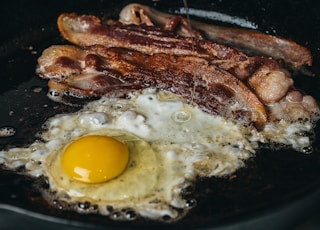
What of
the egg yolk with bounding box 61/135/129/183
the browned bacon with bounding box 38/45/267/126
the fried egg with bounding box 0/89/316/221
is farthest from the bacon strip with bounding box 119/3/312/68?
the egg yolk with bounding box 61/135/129/183

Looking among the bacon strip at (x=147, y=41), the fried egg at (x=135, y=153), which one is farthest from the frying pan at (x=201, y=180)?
the bacon strip at (x=147, y=41)

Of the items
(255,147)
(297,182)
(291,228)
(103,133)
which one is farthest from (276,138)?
(103,133)

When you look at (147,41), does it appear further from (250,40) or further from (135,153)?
(135,153)

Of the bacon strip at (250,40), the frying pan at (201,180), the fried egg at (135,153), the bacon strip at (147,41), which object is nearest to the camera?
the frying pan at (201,180)

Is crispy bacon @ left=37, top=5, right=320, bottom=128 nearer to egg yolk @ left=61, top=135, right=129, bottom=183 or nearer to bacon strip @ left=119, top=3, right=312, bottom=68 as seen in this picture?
bacon strip @ left=119, top=3, right=312, bottom=68

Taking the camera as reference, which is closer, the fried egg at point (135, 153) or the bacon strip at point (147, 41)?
the fried egg at point (135, 153)

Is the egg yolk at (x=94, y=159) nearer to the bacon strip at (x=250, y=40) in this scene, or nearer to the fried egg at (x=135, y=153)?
the fried egg at (x=135, y=153)

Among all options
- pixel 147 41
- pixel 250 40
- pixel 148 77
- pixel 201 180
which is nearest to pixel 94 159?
pixel 201 180

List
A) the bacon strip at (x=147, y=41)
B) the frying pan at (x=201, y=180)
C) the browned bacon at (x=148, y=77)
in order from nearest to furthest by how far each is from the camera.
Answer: the frying pan at (x=201, y=180)
the browned bacon at (x=148, y=77)
the bacon strip at (x=147, y=41)
